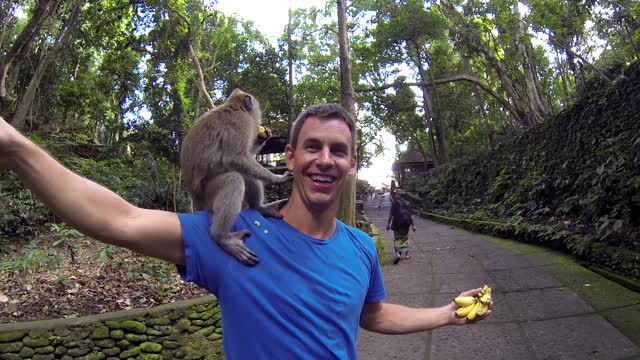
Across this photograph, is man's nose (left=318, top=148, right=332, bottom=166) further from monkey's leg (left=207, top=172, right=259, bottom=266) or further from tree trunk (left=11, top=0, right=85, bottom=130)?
tree trunk (left=11, top=0, right=85, bottom=130)

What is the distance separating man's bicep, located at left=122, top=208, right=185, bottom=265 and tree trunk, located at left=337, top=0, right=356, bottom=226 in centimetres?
573

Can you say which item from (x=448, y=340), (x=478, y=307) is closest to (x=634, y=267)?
(x=448, y=340)

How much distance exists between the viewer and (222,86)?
814 inches

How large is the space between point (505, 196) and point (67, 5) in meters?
12.9

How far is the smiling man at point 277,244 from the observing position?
1.23 metres

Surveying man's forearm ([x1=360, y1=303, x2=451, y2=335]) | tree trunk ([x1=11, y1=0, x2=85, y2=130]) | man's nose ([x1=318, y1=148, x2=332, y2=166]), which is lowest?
man's forearm ([x1=360, y1=303, x2=451, y2=335])

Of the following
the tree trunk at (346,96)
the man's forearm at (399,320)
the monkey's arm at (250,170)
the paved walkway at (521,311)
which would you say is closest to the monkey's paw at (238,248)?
the man's forearm at (399,320)

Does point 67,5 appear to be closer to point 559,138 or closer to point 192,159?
point 192,159

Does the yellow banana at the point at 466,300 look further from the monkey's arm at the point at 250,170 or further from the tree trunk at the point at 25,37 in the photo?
the tree trunk at the point at 25,37

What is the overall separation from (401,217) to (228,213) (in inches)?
291

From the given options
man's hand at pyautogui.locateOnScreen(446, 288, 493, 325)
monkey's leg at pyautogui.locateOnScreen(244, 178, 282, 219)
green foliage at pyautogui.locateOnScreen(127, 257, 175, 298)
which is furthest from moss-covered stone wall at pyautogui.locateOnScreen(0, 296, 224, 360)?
man's hand at pyautogui.locateOnScreen(446, 288, 493, 325)

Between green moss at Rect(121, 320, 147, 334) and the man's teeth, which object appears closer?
the man's teeth

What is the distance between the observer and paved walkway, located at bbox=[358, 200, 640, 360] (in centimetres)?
452

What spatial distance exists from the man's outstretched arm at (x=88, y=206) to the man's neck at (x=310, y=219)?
0.37 metres
